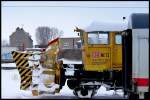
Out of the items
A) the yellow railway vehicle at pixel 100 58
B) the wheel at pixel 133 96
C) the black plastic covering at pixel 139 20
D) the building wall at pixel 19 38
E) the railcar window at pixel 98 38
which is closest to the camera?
the black plastic covering at pixel 139 20

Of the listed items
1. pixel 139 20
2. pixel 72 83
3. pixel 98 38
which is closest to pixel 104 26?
pixel 98 38

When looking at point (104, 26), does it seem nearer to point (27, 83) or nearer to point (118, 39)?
point (118, 39)

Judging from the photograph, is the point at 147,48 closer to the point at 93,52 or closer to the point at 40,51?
the point at 93,52

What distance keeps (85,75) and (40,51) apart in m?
1.88

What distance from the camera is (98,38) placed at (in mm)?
16422

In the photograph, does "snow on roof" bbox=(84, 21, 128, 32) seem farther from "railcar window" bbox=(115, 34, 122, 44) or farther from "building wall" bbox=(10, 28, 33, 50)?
"building wall" bbox=(10, 28, 33, 50)

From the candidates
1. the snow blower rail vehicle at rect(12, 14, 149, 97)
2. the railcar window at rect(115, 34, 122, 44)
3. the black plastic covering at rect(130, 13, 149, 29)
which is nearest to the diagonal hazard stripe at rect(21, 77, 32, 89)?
the snow blower rail vehicle at rect(12, 14, 149, 97)

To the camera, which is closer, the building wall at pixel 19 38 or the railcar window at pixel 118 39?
the railcar window at pixel 118 39

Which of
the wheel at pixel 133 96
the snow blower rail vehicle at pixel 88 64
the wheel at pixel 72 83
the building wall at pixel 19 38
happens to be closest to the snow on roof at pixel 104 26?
the snow blower rail vehicle at pixel 88 64

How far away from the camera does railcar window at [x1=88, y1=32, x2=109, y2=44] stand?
53.7 ft

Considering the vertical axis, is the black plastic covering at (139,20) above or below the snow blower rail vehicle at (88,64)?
above

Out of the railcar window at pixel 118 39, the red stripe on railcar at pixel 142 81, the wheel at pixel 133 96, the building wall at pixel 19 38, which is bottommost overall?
the wheel at pixel 133 96

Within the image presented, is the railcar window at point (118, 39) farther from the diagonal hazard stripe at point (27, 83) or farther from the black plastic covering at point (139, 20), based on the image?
the black plastic covering at point (139, 20)

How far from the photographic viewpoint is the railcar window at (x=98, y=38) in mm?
16369
